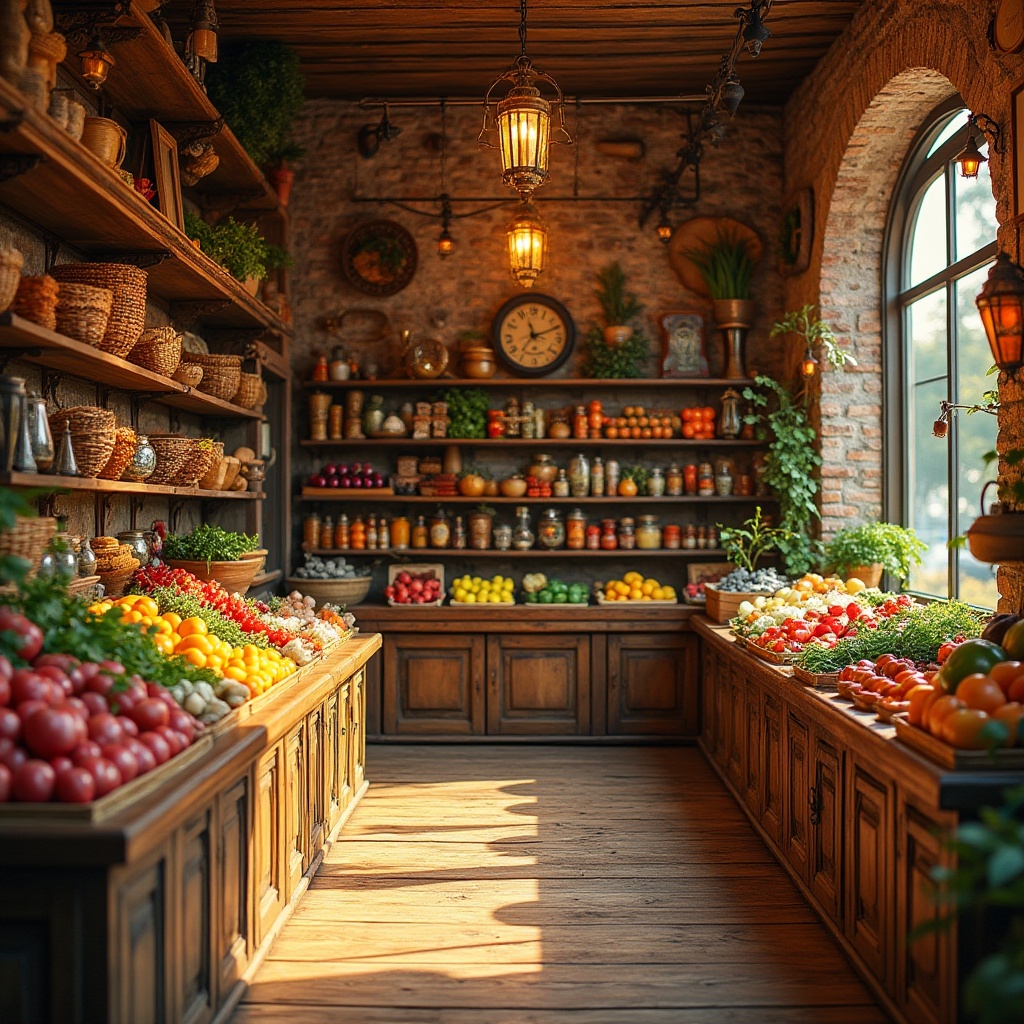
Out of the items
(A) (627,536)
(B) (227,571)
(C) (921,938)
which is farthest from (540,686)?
(C) (921,938)

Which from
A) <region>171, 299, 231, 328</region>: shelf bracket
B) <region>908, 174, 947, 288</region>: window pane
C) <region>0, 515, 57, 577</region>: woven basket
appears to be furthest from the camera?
<region>908, 174, 947, 288</region>: window pane

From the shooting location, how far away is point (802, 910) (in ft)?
12.4

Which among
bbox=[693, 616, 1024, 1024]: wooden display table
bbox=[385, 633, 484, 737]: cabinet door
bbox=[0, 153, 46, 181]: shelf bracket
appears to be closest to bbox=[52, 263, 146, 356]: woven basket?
bbox=[0, 153, 46, 181]: shelf bracket

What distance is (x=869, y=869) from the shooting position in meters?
3.12

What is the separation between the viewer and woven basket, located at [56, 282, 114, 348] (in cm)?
337

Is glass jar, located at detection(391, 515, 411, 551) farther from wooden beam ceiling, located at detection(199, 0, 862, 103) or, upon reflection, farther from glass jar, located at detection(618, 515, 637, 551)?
wooden beam ceiling, located at detection(199, 0, 862, 103)

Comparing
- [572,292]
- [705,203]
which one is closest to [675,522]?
[572,292]

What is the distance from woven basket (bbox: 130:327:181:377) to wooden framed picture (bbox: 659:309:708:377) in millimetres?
3717

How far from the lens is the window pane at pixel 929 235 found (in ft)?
17.6

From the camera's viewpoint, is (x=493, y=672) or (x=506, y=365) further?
(x=506, y=365)

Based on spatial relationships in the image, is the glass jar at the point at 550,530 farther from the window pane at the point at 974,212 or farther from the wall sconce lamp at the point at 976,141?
the wall sconce lamp at the point at 976,141

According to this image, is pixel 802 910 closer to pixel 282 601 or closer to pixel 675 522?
pixel 282 601

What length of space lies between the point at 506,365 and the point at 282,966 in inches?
180

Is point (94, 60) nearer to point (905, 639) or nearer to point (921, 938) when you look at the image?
Answer: point (905, 639)
